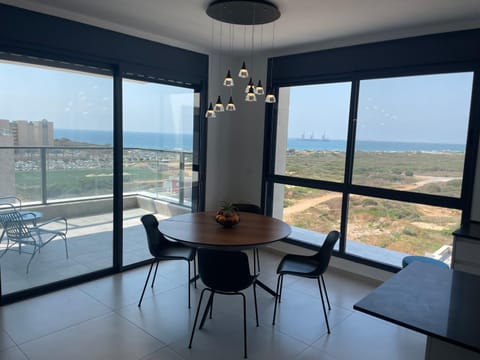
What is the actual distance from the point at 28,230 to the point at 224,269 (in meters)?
2.23

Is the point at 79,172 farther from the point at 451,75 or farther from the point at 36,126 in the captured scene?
the point at 451,75

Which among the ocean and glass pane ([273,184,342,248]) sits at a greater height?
the ocean

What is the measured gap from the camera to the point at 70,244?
→ 12.6 feet

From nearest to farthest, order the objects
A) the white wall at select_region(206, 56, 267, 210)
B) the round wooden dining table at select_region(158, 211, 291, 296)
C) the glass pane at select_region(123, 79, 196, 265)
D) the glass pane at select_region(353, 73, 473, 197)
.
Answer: the round wooden dining table at select_region(158, 211, 291, 296) → the glass pane at select_region(353, 73, 473, 197) → the glass pane at select_region(123, 79, 196, 265) → the white wall at select_region(206, 56, 267, 210)

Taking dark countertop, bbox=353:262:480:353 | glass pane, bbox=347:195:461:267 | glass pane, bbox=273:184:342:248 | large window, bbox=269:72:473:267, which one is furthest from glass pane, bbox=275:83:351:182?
dark countertop, bbox=353:262:480:353

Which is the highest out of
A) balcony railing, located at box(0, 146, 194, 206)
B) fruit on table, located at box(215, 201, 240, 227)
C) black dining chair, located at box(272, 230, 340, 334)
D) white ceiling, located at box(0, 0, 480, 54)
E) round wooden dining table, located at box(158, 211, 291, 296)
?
white ceiling, located at box(0, 0, 480, 54)

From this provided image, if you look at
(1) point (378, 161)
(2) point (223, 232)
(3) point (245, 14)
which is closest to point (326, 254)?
(2) point (223, 232)

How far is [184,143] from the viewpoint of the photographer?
4.74 m

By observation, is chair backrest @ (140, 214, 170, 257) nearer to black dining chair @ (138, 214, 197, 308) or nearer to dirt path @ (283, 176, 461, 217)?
black dining chair @ (138, 214, 197, 308)

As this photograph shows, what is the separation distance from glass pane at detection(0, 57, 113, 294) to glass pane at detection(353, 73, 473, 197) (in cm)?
299

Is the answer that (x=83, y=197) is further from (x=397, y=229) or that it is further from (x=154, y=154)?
(x=397, y=229)

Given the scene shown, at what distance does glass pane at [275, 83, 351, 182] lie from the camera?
4297 mm

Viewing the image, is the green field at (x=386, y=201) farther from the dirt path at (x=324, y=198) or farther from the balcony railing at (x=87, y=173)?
the balcony railing at (x=87, y=173)

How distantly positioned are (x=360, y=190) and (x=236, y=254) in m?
2.18
